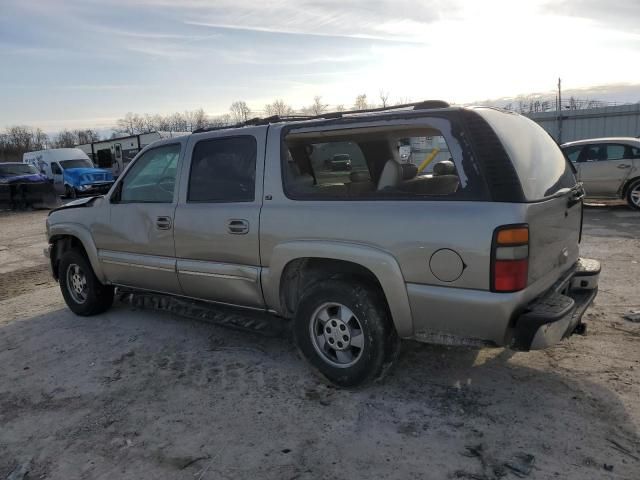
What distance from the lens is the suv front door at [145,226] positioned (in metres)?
4.54

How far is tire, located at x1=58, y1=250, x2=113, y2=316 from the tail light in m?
4.29

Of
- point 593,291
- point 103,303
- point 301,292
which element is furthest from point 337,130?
point 103,303

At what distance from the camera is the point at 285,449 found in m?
2.98

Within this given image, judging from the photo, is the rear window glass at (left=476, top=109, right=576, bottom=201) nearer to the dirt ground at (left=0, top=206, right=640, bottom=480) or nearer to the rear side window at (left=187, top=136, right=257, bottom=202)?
the dirt ground at (left=0, top=206, right=640, bottom=480)

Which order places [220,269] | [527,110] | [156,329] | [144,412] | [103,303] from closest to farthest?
1. [144,412]
2. [220,269]
3. [156,329]
4. [103,303]
5. [527,110]

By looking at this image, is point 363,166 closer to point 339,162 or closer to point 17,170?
point 339,162

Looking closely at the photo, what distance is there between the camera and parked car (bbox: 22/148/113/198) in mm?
22750

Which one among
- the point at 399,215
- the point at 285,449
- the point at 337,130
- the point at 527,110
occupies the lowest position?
the point at 285,449

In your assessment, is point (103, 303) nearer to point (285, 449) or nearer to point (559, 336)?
point (285, 449)

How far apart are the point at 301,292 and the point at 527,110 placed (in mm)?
32059

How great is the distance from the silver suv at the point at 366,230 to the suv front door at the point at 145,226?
17 millimetres

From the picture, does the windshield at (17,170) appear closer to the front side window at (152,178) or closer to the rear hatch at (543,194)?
the front side window at (152,178)

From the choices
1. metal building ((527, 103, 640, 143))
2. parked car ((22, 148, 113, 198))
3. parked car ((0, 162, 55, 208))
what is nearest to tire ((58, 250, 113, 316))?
parked car ((0, 162, 55, 208))

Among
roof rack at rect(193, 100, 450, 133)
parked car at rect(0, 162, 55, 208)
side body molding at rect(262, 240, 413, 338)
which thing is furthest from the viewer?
parked car at rect(0, 162, 55, 208)
